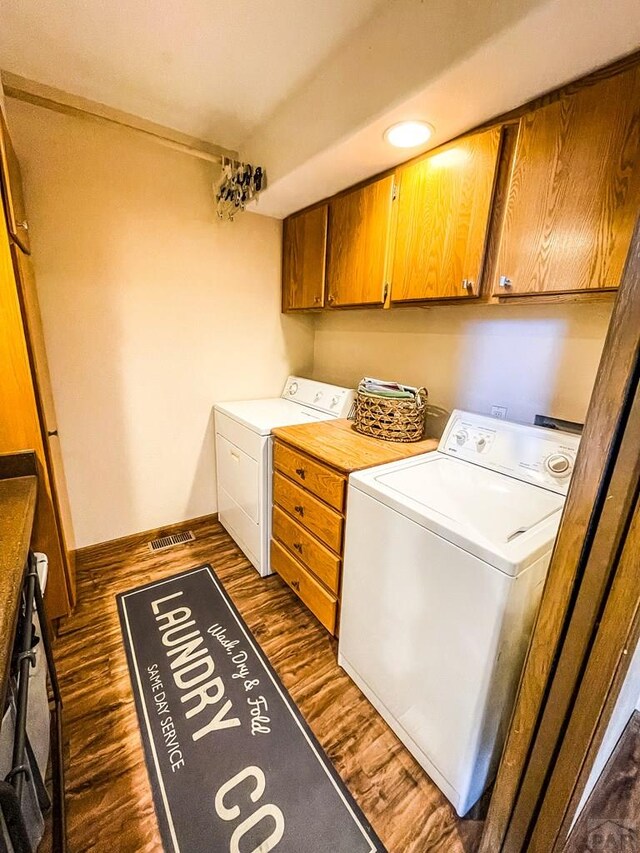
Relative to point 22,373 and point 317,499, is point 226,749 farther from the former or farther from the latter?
point 22,373

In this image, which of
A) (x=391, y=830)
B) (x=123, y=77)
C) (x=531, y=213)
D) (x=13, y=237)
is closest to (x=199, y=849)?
(x=391, y=830)

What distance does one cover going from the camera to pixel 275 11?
118 centimetres

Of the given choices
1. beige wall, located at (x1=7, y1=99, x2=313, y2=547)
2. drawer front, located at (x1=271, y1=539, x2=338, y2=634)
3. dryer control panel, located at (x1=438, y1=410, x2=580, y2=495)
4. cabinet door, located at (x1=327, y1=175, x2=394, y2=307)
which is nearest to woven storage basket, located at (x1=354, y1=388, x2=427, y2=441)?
dryer control panel, located at (x1=438, y1=410, x2=580, y2=495)

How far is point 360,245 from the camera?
5.83ft

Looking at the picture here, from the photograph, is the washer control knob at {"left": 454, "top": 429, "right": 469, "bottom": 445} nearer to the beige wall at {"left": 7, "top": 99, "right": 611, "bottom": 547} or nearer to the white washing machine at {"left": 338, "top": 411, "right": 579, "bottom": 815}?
the white washing machine at {"left": 338, "top": 411, "right": 579, "bottom": 815}

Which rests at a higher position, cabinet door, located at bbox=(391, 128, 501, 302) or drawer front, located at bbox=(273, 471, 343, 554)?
cabinet door, located at bbox=(391, 128, 501, 302)

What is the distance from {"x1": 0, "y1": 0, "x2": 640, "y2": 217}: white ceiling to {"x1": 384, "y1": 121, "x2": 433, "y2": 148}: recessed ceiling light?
0.13 feet

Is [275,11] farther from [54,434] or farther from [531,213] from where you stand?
[54,434]

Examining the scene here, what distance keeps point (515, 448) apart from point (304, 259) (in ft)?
5.39

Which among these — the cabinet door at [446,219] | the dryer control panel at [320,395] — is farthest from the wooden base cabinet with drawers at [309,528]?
the cabinet door at [446,219]

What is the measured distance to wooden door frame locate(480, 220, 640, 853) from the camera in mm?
590

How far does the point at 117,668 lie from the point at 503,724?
1472mm

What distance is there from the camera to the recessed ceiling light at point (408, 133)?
49.9 inches

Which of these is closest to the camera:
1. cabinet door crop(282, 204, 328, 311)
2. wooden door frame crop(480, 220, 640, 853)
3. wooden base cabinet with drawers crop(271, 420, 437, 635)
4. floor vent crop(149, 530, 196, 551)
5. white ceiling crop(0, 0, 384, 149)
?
wooden door frame crop(480, 220, 640, 853)
